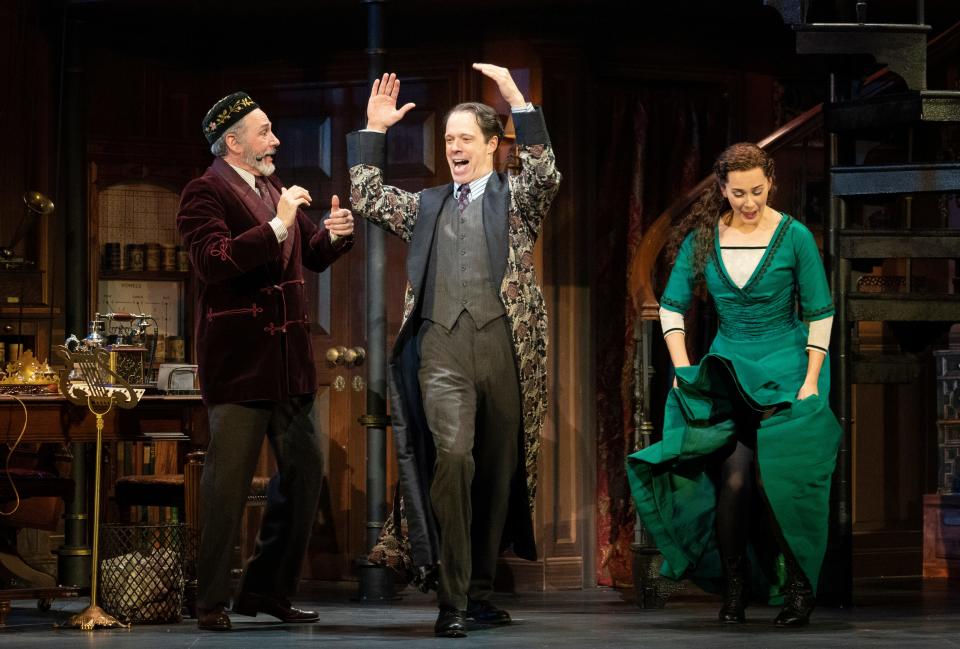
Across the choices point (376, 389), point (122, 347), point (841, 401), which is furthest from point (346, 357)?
point (841, 401)

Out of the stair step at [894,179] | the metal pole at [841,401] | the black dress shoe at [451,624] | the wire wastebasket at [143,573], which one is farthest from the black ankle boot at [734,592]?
the wire wastebasket at [143,573]

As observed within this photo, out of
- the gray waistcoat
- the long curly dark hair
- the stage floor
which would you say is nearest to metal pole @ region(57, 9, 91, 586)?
the stage floor

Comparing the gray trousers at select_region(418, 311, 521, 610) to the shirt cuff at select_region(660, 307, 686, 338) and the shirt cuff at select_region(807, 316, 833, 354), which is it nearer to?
the shirt cuff at select_region(660, 307, 686, 338)

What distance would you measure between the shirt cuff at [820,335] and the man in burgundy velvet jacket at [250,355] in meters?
1.56

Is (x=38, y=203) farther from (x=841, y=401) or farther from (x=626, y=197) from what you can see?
(x=841, y=401)

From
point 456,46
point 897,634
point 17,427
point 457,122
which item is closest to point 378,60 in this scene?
point 456,46

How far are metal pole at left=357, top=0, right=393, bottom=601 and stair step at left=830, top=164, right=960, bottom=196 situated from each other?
194 cm

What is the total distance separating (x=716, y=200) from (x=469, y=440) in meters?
1.28

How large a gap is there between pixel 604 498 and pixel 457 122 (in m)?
2.76

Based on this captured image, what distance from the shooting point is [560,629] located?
4840mm

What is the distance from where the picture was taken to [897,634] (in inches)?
185

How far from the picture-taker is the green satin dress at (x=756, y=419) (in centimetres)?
495

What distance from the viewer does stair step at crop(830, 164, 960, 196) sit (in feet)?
18.3

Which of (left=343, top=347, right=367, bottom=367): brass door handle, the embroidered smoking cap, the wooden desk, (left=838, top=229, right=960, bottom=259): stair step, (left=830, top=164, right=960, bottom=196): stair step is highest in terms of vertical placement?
the embroidered smoking cap
